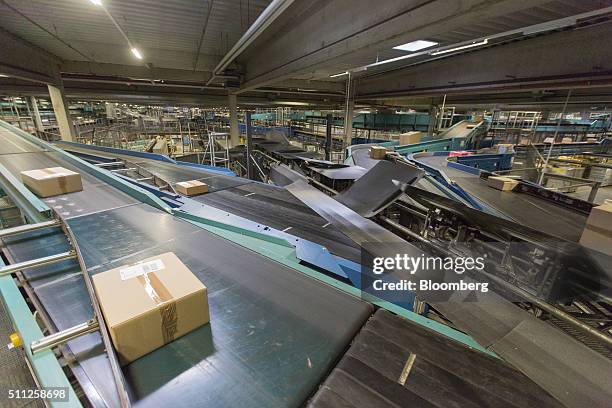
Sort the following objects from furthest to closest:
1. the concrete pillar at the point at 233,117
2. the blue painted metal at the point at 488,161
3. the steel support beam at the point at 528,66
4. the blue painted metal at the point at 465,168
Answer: the concrete pillar at the point at 233,117 < the blue painted metal at the point at 488,161 < the blue painted metal at the point at 465,168 < the steel support beam at the point at 528,66

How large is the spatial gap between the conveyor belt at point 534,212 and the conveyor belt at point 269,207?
7.84ft

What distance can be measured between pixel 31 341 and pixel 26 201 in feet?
6.36

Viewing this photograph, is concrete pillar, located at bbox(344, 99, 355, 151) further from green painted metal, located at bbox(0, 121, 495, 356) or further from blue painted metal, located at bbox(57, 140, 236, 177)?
green painted metal, located at bbox(0, 121, 495, 356)

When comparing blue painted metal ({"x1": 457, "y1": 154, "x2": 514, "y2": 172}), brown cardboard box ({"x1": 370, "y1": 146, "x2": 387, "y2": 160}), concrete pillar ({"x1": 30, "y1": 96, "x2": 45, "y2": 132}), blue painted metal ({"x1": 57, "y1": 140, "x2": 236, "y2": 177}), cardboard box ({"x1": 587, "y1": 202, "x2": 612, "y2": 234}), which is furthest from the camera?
concrete pillar ({"x1": 30, "y1": 96, "x2": 45, "y2": 132})

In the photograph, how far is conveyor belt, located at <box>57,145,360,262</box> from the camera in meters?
2.42

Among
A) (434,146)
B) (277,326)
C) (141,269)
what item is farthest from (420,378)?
(434,146)

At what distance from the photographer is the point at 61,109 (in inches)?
302

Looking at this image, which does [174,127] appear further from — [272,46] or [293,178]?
[293,178]

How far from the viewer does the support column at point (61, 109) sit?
7.48 meters

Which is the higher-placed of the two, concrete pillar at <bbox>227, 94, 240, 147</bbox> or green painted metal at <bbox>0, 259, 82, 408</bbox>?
concrete pillar at <bbox>227, 94, 240, 147</bbox>

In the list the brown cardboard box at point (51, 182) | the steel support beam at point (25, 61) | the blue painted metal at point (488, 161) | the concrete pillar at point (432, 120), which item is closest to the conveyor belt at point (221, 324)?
the brown cardboard box at point (51, 182)

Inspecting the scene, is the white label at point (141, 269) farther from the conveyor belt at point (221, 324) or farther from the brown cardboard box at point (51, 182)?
the brown cardboard box at point (51, 182)

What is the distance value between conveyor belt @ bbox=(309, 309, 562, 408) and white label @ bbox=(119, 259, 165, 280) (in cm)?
88

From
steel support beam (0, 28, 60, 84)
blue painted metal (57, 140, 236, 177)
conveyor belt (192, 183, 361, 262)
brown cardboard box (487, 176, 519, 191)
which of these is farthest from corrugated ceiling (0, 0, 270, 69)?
brown cardboard box (487, 176, 519, 191)
